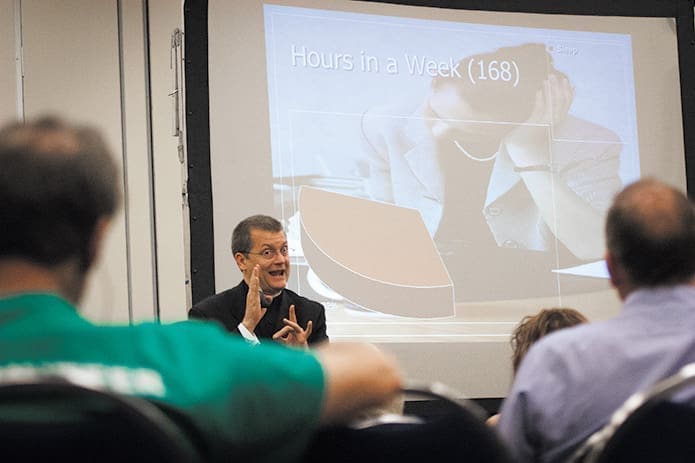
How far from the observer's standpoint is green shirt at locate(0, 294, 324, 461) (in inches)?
35.7

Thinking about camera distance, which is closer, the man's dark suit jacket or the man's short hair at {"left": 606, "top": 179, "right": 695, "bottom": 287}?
the man's short hair at {"left": 606, "top": 179, "right": 695, "bottom": 287}

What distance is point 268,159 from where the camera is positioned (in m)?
4.53

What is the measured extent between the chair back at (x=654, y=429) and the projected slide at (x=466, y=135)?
3.50 meters

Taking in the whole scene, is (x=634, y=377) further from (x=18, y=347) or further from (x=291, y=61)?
Answer: (x=291, y=61)

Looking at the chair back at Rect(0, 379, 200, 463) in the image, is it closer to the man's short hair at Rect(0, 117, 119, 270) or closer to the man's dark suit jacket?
the man's short hair at Rect(0, 117, 119, 270)

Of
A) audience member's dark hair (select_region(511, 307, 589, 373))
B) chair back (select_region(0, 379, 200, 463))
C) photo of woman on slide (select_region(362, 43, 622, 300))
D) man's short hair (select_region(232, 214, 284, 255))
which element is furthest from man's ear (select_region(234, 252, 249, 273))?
chair back (select_region(0, 379, 200, 463))

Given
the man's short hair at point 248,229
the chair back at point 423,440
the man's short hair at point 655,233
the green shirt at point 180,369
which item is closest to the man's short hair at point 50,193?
the green shirt at point 180,369

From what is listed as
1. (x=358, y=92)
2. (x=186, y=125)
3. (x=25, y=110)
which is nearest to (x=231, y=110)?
(x=186, y=125)

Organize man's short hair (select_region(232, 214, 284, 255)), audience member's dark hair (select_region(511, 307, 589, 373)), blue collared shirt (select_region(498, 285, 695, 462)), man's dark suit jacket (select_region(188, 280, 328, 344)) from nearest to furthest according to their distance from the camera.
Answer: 1. blue collared shirt (select_region(498, 285, 695, 462))
2. audience member's dark hair (select_region(511, 307, 589, 373))
3. man's dark suit jacket (select_region(188, 280, 328, 344))
4. man's short hair (select_region(232, 214, 284, 255))

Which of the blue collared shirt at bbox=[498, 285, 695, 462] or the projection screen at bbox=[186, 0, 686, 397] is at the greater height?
the projection screen at bbox=[186, 0, 686, 397]

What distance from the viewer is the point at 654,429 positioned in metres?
1.04

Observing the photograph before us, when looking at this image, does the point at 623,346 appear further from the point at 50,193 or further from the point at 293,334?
the point at 293,334

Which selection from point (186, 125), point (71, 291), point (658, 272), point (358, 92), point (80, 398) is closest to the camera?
point (80, 398)

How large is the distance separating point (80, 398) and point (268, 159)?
372cm
